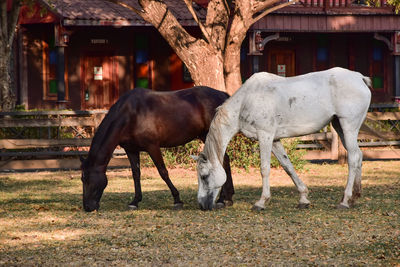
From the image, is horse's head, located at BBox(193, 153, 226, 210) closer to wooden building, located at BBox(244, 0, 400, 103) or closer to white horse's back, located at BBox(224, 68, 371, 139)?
white horse's back, located at BBox(224, 68, 371, 139)

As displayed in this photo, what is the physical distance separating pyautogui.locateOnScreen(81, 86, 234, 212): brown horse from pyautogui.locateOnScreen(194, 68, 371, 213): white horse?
84cm

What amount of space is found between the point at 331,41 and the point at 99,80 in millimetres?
9293

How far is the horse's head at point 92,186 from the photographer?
1027 centimetres

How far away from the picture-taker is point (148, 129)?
10.6 m

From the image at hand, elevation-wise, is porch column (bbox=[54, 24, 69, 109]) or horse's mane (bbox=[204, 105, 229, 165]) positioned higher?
porch column (bbox=[54, 24, 69, 109])

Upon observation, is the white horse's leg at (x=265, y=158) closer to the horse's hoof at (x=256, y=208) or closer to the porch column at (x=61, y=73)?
the horse's hoof at (x=256, y=208)

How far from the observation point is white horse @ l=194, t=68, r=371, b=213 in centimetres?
1005

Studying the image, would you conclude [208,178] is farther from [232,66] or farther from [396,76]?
[396,76]

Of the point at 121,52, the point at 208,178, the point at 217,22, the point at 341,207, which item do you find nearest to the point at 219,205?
the point at 208,178

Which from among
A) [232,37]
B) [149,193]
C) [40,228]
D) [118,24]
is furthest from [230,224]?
[118,24]

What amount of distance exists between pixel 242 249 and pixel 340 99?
356 cm

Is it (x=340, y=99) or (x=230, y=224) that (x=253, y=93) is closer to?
(x=340, y=99)

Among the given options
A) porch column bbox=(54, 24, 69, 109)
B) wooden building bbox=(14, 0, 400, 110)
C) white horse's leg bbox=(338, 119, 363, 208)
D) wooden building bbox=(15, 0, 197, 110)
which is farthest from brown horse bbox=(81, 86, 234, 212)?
wooden building bbox=(15, 0, 197, 110)

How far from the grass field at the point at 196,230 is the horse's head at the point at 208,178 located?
0.27 metres
